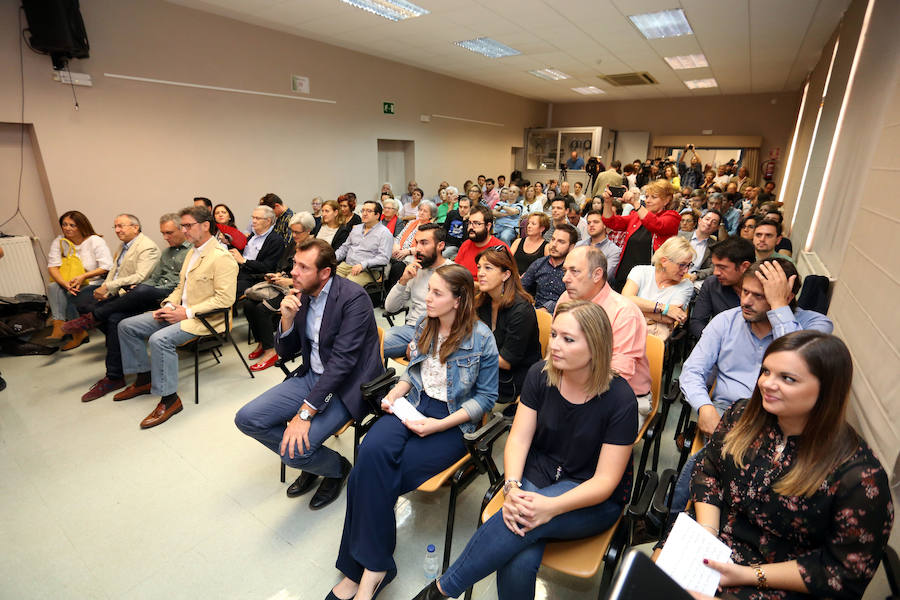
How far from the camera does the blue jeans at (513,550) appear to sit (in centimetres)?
142

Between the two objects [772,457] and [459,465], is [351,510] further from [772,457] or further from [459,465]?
[772,457]

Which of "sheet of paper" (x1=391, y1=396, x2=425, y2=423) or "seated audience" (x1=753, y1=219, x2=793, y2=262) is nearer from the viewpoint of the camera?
"sheet of paper" (x1=391, y1=396, x2=425, y2=423)

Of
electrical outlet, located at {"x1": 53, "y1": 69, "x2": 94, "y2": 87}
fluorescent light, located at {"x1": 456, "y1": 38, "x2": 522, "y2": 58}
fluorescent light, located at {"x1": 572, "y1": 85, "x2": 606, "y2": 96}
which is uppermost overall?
A: fluorescent light, located at {"x1": 572, "y1": 85, "x2": 606, "y2": 96}

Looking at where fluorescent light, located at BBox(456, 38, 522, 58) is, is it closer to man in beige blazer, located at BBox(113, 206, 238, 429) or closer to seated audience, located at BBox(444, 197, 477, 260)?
seated audience, located at BBox(444, 197, 477, 260)

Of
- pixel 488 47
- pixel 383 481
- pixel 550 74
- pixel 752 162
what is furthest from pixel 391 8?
pixel 752 162

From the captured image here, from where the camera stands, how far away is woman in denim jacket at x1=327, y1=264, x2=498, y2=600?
1700mm

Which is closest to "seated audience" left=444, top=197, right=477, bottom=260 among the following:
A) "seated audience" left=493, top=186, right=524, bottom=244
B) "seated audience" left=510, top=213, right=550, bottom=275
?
"seated audience" left=493, top=186, right=524, bottom=244

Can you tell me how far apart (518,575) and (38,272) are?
6.11 m

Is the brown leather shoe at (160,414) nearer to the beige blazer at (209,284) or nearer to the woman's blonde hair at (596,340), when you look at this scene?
the beige blazer at (209,284)

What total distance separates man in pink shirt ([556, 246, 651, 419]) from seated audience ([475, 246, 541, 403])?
28cm

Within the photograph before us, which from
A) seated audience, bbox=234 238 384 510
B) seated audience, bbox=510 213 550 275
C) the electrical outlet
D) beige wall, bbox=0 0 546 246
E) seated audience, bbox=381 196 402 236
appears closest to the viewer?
seated audience, bbox=234 238 384 510

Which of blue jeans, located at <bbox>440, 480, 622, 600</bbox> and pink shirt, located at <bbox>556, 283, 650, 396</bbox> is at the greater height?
pink shirt, located at <bbox>556, 283, 650, 396</bbox>

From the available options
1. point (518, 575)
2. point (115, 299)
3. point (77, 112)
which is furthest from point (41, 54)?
point (518, 575)

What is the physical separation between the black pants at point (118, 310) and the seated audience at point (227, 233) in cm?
129
